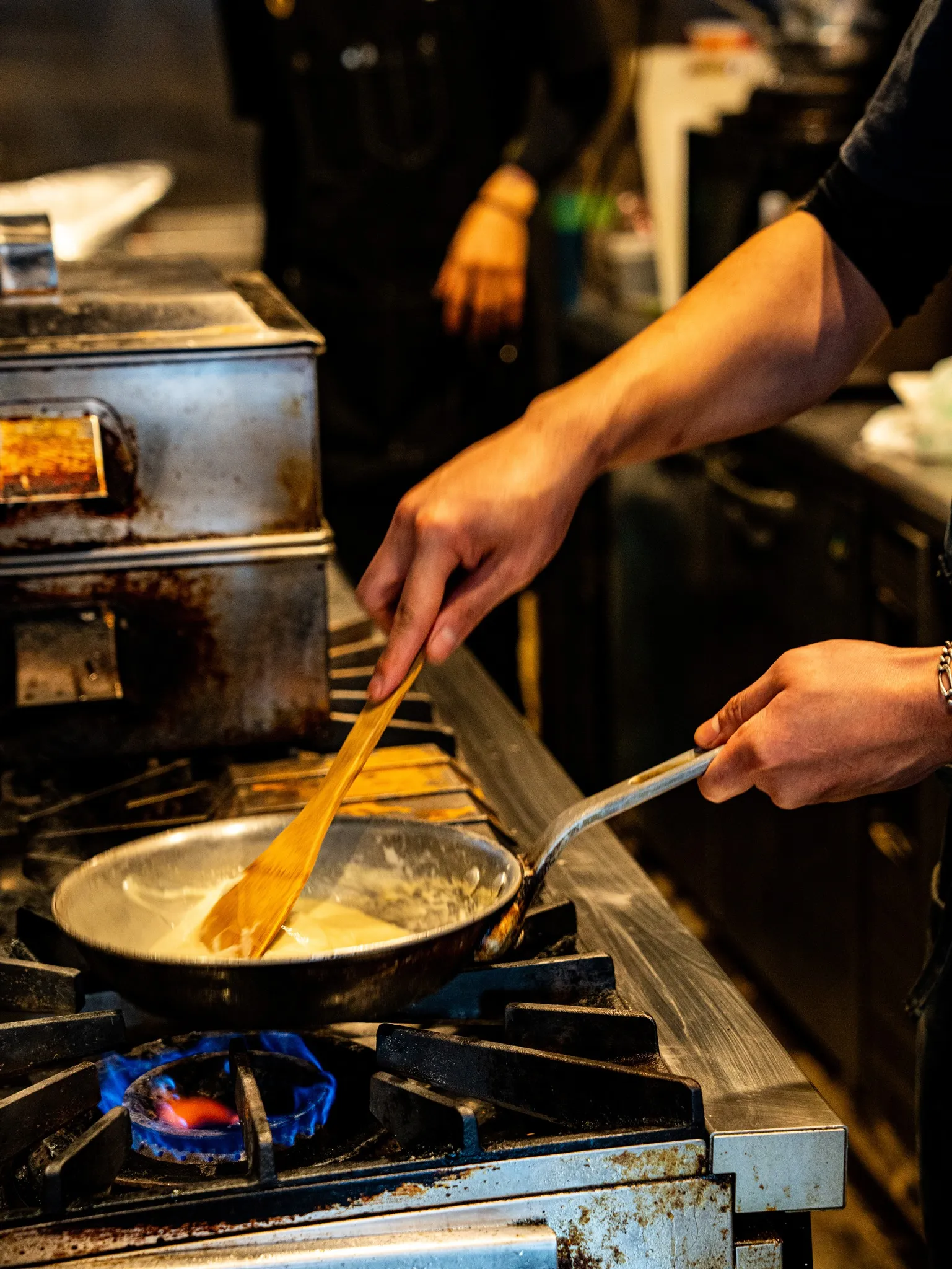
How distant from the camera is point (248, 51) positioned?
3121 mm

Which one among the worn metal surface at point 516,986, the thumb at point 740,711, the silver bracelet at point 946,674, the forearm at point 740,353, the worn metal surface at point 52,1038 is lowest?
the worn metal surface at point 516,986

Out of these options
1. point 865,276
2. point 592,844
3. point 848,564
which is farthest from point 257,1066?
point 848,564

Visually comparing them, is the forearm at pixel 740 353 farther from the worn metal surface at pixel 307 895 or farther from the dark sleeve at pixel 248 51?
the dark sleeve at pixel 248 51

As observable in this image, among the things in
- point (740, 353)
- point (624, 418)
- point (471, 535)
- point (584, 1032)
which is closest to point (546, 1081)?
point (584, 1032)

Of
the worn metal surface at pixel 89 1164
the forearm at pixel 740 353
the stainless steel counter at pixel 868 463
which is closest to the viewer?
the worn metal surface at pixel 89 1164

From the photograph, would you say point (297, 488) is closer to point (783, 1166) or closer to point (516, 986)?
point (516, 986)

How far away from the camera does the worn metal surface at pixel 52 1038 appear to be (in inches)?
35.8

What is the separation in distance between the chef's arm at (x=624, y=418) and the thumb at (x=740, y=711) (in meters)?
0.22

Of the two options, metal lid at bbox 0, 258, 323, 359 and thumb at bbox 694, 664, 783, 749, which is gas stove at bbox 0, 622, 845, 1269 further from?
metal lid at bbox 0, 258, 323, 359

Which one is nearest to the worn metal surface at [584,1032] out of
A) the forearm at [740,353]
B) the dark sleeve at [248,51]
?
the forearm at [740,353]

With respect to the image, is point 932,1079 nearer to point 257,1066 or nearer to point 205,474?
point 257,1066

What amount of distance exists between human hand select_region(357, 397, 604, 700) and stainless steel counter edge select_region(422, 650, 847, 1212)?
204 mm

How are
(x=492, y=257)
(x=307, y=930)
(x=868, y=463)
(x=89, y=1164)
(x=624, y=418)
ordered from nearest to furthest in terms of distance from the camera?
1. (x=89, y=1164)
2. (x=307, y=930)
3. (x=624, y=418)
4. (x=868, y=463)
5. (x=492, y=257)

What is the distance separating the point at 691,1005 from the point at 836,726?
211mm
